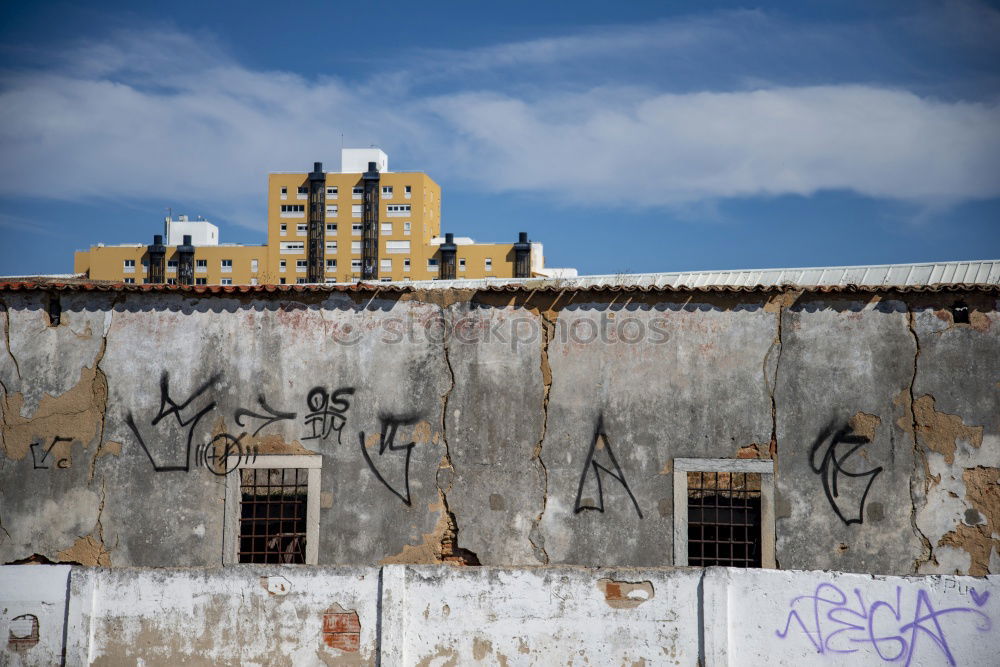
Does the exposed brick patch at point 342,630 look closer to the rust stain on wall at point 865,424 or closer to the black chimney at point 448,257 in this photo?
the rust stain on wall at point 865,424

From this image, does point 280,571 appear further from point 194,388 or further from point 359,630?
point 194,388

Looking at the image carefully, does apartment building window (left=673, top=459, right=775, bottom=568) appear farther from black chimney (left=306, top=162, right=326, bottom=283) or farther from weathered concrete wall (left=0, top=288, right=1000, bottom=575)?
black chimney (left=306, top=162, right=326, bottom=283)

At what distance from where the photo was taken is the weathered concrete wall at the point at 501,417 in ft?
35.1

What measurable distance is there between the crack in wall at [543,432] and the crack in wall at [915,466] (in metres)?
4.18

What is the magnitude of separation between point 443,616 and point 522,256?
73.6 m

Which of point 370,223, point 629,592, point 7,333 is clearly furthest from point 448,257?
point 629,592

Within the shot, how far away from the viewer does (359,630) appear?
9.16 metres

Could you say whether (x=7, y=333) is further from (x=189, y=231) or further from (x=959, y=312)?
(x=189, y=231)

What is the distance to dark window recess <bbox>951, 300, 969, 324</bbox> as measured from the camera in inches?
421

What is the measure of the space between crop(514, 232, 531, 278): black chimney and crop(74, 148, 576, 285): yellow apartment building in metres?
3.21

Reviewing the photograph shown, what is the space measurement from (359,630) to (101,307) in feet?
17.7

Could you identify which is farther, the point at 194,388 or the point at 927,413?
the point at 194,388

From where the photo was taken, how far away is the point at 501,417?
1127cm

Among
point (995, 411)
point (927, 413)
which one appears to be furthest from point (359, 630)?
point (995, 411)
